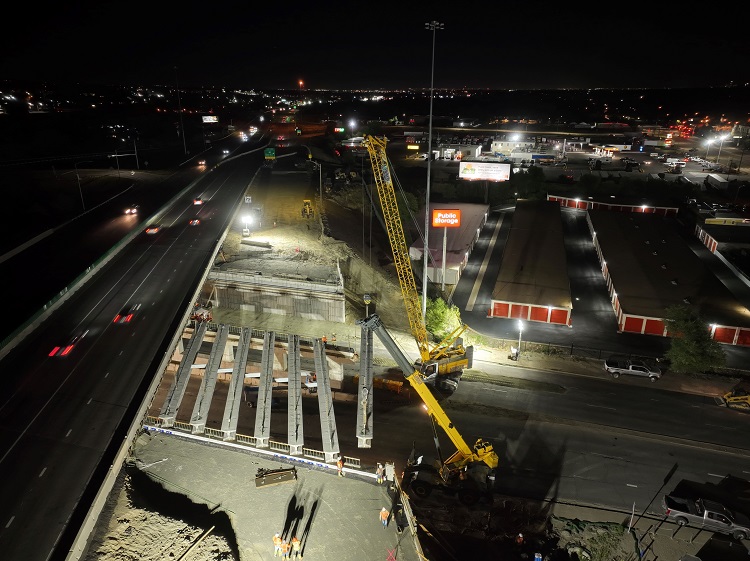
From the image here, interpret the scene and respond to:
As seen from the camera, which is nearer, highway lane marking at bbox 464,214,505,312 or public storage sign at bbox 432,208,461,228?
public storage sign at bbox 432,208,461,228

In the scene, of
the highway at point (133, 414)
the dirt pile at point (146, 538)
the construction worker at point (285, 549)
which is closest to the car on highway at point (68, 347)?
the highway at point (133, 414)

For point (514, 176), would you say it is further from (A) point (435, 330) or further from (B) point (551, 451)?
(B) point (551, 451)

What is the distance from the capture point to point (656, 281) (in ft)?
181

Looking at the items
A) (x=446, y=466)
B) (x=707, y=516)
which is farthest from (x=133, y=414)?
(x=707, y=516)

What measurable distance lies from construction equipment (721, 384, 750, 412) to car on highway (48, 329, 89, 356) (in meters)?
50.4

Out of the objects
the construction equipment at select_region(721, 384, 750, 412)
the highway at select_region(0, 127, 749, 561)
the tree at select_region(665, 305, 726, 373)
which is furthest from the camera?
the tree at select_region(665, 305, 726, 373)

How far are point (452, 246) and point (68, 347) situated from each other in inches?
1875

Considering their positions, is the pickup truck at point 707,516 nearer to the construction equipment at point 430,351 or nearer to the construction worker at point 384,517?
the construction worker at point 384,517

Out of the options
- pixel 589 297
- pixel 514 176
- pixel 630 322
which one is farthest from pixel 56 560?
pixel 514 176

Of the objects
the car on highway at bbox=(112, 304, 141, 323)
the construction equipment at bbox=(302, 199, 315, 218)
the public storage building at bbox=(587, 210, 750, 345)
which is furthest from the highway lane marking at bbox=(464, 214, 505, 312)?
the car on highway at bbox=(112, 304, 141, 323)

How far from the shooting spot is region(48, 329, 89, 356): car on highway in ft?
112

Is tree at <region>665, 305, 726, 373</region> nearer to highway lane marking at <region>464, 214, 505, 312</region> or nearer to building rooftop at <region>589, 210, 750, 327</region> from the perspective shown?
building rooftop at <region>589, 210, 750, 327</region>

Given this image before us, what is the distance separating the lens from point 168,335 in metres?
36.5

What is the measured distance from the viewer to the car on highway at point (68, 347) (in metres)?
34.2
